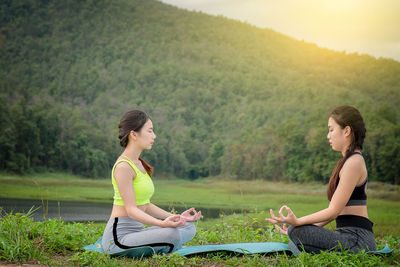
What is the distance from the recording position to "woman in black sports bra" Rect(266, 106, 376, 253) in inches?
162

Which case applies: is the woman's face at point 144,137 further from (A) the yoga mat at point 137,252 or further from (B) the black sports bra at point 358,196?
(B) the black sports bra at point 358,196

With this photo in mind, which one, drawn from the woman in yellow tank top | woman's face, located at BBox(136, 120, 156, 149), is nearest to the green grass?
the woman in yellow tank top

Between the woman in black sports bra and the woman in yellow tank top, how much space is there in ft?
3.79

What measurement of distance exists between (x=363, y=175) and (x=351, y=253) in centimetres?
81

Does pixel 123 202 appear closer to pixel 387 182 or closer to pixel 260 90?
pixel 387 182

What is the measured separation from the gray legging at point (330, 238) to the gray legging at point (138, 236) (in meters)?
1.15

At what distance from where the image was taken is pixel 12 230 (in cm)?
507

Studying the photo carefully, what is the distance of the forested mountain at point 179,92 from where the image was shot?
60188mm

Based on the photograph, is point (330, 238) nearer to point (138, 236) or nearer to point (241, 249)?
point (241, 249)

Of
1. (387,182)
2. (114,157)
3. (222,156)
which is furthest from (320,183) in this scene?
(114,157)

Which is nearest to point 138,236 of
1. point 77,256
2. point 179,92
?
point 77,256

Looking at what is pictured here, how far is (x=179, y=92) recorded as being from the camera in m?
114

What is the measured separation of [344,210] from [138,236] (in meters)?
2.11

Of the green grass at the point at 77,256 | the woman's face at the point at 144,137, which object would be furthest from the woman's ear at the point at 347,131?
the woman's face at the point at 144,137
